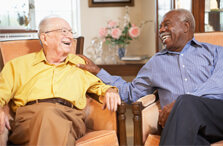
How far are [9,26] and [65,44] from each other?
1.36 metres

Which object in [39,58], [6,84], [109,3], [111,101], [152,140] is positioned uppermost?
[109,3]

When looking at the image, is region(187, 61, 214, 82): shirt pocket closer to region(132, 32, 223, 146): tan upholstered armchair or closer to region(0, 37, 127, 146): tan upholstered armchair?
region(132, 32, 223, 146): tan upholstered armchair

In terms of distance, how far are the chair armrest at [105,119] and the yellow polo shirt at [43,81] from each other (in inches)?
2.8

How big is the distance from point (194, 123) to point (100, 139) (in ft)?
1.78

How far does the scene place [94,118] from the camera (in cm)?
201

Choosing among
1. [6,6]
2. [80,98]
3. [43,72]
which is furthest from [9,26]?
[80,98]

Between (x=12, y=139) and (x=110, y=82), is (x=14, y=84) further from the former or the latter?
(x=110, y=82)

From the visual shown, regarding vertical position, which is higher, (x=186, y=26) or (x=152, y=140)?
(x=186, y=26)

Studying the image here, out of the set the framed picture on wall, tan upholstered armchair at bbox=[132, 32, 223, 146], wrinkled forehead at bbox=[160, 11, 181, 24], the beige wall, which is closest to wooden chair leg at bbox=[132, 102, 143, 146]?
tan upholstered armchair at bbox=[132, 32, 223, 146]

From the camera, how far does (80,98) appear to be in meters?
1.99

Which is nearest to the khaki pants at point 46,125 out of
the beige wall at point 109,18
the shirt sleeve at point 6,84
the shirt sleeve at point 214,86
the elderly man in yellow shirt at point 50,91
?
the elderly man in yellow shirt at point 50,91

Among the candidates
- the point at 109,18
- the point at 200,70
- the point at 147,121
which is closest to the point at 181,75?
the point at 200,70

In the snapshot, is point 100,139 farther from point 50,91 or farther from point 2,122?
point 2,122

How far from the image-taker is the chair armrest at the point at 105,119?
1.83 meters
